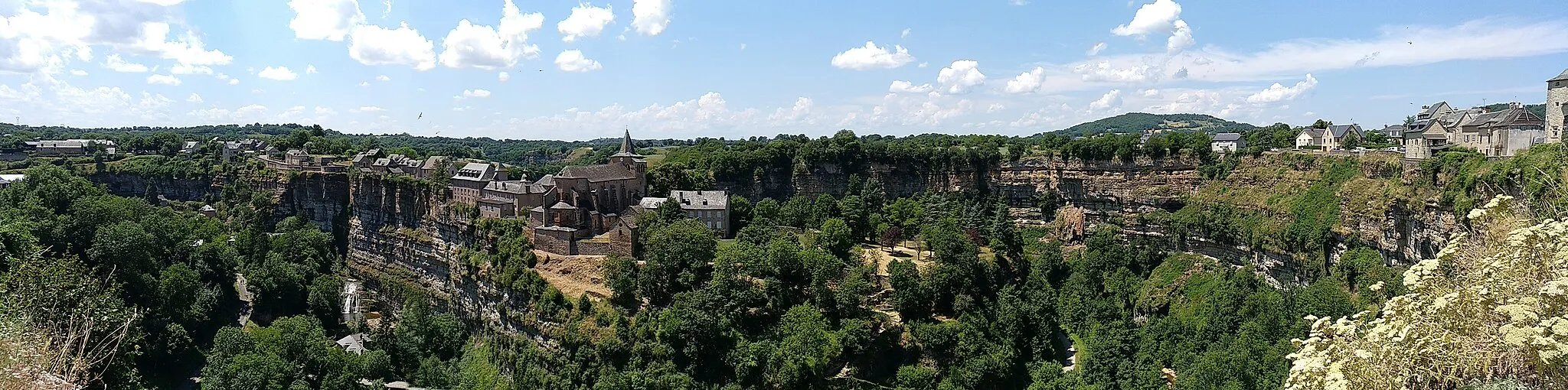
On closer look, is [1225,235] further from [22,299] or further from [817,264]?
[22,299]

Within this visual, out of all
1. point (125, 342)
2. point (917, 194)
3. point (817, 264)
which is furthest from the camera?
point (917, 194)

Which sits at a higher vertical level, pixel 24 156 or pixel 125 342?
pixel 24 156

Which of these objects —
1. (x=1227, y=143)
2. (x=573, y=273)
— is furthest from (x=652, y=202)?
(x=1227, y=143)

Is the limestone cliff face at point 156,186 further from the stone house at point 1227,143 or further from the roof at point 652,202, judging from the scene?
the stone house at point 1227,143

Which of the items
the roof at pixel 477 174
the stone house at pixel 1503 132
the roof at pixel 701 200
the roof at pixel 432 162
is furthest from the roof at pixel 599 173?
the stone house at pixel 1503 132

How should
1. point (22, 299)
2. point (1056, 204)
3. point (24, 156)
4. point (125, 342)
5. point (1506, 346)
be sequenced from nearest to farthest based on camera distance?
point (1506, 346) < point (22, 299) < point (125, 342) < point (1056, 204) < point (24, 156)

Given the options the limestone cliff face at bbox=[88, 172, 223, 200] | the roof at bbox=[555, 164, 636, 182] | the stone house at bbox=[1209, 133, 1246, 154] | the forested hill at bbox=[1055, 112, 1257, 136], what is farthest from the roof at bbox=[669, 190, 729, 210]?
the forested hill at bbox=[1055, 112, 1257, 136]

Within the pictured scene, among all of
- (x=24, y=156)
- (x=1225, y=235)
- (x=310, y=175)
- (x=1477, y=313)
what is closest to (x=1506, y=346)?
(x=1477, y=313)
